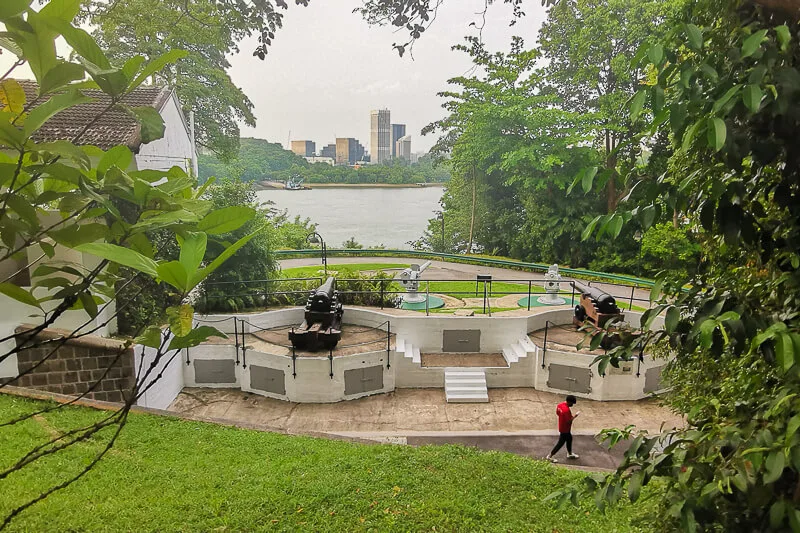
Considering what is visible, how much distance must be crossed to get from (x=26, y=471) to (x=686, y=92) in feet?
18.4

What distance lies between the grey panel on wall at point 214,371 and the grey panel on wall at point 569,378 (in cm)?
665

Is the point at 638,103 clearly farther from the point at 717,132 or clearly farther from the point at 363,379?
the point at 363,379

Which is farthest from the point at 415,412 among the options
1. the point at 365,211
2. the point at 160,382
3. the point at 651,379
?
the point at 365,211

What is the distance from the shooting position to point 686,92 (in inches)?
43.0

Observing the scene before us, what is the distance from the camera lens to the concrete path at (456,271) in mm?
16844

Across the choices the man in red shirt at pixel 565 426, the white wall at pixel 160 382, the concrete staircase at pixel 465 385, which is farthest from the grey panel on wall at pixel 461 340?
the white wall at pixel 160 382

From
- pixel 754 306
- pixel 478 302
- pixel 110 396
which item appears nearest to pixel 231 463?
pixel 110 396

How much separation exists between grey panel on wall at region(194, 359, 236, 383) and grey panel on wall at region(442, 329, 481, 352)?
4.77 meters

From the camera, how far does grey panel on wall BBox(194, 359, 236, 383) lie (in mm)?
10141

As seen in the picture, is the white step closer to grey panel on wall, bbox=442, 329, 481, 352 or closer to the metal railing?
grey panel on wall, bbox=442, 329, 481, 352

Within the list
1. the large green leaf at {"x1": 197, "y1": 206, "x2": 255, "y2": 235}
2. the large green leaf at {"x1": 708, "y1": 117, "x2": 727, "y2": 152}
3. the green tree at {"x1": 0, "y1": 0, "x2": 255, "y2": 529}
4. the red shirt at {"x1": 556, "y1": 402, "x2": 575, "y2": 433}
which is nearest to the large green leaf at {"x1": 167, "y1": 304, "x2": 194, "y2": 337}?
the green tree at {"x1": 0, "y1": 0, "x2": 255, "y2": 529}

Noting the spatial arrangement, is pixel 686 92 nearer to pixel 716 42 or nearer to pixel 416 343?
pixel 716 42

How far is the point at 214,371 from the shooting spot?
33.4 feet

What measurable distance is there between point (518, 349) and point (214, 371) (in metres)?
6.59
